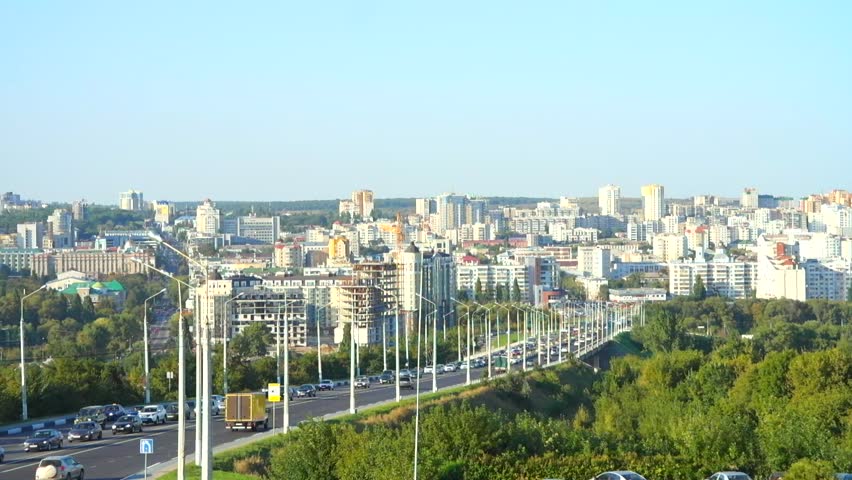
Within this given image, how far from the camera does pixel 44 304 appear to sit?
110125 millimetres

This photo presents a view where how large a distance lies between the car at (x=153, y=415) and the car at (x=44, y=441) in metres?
6.49

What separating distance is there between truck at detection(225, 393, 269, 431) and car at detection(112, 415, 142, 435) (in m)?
2.17

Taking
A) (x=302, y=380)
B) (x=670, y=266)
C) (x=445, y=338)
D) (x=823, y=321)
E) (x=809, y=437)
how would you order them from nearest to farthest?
(x=809, y=437) < (x=302, y=380) < (x=445, y=338) < (x=823, y=321) < (x=670, y=266)

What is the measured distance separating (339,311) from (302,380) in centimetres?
6681

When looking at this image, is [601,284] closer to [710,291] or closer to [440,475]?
[710,291]

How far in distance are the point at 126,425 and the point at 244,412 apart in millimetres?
2692

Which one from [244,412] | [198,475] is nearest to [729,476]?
[198,475]

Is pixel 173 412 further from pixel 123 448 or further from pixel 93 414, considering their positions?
pixel 123 448

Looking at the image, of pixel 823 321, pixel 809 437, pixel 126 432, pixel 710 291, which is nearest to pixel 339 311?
pixel 823 321

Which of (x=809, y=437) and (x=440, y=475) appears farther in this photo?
(x=809, y=437)

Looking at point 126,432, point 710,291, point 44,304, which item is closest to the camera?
point 126,432

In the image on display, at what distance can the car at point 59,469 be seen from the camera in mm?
27062

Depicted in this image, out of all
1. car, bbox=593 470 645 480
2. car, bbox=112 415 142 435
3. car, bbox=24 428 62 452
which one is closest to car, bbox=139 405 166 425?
car, bbox=112 415 142 435

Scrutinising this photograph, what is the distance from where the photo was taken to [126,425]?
126 ft
